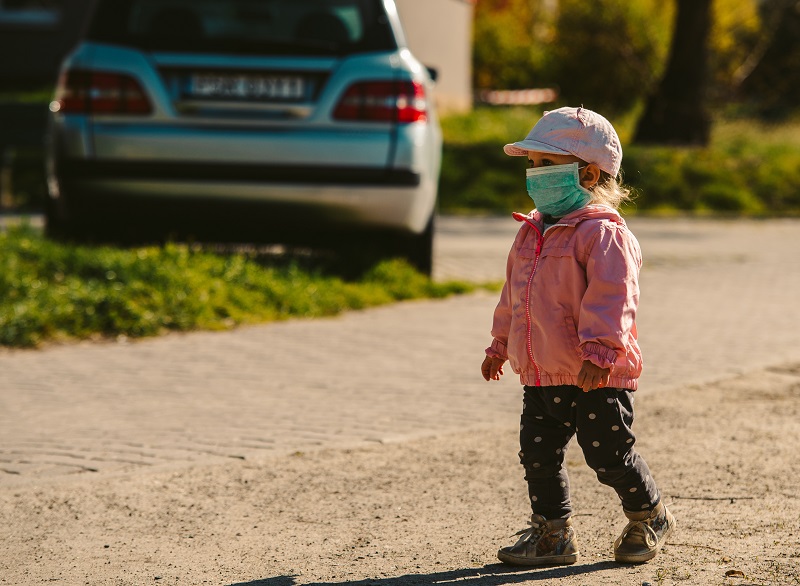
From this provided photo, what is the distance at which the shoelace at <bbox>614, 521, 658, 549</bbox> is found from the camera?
3588 millimetres

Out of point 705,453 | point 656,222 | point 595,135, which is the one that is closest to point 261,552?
point 595,135

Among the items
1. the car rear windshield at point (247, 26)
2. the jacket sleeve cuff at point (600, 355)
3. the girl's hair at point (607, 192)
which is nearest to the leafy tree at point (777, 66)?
the car rear windshield at point (247, 26)

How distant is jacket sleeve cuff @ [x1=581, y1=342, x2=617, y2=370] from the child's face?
48 cm

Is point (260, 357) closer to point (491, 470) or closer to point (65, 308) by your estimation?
point (65, 308)

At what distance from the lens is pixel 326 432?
16.5 ft

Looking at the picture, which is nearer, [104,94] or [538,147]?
[538,147]

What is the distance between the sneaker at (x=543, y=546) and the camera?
3.58 metres

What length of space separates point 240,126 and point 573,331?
4.46m

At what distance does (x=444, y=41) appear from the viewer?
26828mm

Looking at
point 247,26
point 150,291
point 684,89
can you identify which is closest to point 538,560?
point 150,291

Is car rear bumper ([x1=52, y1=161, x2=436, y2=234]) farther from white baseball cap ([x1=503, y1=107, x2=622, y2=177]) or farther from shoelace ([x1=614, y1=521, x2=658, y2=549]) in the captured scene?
shoelace ([x1=614, y1=521, x2=658, y2=549])

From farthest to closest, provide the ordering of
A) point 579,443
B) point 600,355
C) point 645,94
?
point 645,94 < point 579,443 < point 600,355

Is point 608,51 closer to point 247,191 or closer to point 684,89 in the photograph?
point 684,89

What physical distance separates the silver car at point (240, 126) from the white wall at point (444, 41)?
1686 cm
